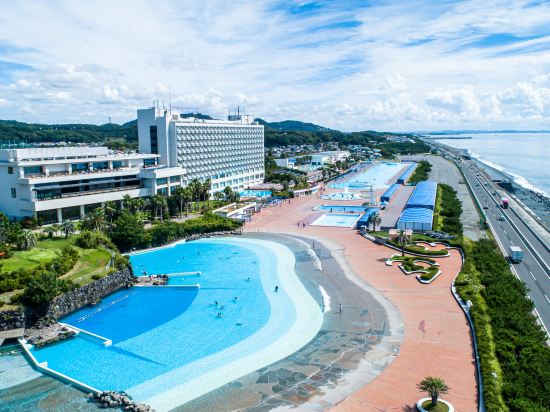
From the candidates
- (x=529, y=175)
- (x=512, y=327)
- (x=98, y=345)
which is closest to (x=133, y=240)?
(x=98, y=345)

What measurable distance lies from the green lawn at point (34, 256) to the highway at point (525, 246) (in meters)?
45.5

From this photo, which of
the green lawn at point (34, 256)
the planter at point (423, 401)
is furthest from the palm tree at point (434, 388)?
the green lawn at point (34, 256)

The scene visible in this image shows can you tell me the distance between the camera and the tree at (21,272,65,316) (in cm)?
3725

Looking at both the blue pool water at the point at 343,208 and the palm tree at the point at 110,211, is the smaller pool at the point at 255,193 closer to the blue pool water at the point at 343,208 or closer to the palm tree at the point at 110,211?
the blue pool water at the point at 343,208

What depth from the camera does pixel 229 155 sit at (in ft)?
355

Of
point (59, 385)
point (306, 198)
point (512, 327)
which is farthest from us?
point (306, 198)

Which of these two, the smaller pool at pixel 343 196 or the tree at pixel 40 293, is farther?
the smaller pool at pixel 343 196

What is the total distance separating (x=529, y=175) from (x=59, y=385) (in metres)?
173

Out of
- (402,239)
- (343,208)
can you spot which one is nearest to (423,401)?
(402,239)

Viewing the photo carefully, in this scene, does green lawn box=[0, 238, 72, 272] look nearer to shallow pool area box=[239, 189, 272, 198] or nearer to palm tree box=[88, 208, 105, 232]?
palm tree box=[88, 208, 105, 232]

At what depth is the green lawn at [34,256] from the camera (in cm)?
4342

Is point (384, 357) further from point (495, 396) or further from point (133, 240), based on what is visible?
point (133, 240)

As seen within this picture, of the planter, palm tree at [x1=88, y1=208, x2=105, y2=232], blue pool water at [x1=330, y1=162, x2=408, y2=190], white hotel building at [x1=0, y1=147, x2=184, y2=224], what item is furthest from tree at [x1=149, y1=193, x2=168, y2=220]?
blue pool water at [x1=330, y1=162, x2=408, y2=190]

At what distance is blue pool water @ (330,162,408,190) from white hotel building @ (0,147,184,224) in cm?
5960
